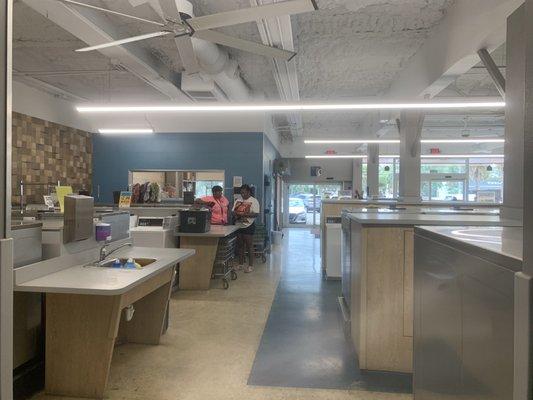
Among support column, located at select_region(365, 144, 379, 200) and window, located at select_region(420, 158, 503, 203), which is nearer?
support column, located at select_region(365, 144, 379, 200)

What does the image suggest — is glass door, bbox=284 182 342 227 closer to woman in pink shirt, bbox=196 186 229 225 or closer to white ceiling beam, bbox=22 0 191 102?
woman in pink shirt, bbox=196 186 229 225

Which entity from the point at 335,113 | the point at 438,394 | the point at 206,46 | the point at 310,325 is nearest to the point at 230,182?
the point at 335,113

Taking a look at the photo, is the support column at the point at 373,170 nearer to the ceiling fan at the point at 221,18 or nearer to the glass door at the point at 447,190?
the glass door at the point at 447,190

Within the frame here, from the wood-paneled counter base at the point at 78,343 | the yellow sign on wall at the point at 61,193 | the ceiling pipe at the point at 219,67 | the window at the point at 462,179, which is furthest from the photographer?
the window at the point at 462,179

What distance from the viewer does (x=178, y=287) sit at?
18.1 feet

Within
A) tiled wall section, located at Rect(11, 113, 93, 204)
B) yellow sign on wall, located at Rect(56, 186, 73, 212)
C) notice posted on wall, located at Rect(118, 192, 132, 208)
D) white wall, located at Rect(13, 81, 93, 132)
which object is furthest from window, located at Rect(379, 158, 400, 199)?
yellow sign on wall, located at Rect(56, 186, 73, 212)

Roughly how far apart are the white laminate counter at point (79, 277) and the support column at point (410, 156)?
4344 millimetres

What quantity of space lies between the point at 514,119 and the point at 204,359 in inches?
120

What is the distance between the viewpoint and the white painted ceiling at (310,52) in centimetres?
408

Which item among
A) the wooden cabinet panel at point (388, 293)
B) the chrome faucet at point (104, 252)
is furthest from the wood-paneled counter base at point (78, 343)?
the wooden cabinet panel at point (388, 293)

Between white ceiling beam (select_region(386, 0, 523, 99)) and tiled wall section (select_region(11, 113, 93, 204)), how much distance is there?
6.69 metres

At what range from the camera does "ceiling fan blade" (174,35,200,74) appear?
146 inches

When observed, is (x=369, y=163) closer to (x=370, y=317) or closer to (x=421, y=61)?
(x=421, y=61)

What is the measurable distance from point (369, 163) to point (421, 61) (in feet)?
16.3
